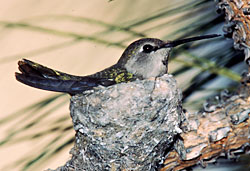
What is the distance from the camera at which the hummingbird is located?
1371mm

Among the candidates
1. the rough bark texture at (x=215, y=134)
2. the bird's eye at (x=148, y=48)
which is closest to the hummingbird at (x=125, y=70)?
the bird's eye at (x=148, y=48)

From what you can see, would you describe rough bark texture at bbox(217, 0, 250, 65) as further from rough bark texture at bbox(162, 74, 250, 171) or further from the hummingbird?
rough bark texture at bbox(162, 74, 250, 171)

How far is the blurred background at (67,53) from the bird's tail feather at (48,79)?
0.27 metres

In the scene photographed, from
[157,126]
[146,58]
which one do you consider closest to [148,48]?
[146,58]

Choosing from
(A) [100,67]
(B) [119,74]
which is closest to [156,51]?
(B) [119,74]

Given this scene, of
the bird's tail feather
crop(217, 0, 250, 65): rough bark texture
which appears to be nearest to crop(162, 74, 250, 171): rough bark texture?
crop(217, 0, 250, 65): rough bark texture

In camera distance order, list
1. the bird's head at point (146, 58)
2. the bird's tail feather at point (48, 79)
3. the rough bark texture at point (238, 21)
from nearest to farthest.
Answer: the bird's tail feather at point (48, 79) < the rough bark texture at point (238, 21) < the bird's head at point (146, 58)

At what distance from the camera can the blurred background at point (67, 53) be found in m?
1.72

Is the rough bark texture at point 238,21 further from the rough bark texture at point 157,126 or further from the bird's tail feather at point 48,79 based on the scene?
the bird's tail feather at point 48,79

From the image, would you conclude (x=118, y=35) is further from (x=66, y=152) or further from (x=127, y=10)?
(x=66, y=152)

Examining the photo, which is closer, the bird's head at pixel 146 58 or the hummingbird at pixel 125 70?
the hummingbird at pixel 125 70

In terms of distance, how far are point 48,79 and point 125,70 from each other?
0.47 meters

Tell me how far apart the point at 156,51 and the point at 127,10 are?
1.26 ft

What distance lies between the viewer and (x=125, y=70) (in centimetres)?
174
